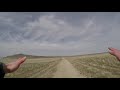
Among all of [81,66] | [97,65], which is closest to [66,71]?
[81,66]

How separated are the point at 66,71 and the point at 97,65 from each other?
0.51 m

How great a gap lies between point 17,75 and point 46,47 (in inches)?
25.3

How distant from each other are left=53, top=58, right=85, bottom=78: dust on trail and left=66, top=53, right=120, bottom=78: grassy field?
7 centimetres

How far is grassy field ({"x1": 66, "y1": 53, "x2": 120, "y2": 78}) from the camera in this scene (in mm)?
3859

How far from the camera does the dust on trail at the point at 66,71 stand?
389 cm

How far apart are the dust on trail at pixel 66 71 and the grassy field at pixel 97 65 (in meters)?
0.07

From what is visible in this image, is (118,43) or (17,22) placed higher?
(17,22)

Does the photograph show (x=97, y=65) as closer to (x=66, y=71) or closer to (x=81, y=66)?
(x=81, y=66)

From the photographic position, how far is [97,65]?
12.9 feet

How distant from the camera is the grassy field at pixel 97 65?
3.86m

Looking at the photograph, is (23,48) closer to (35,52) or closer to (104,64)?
→ (35,52)
